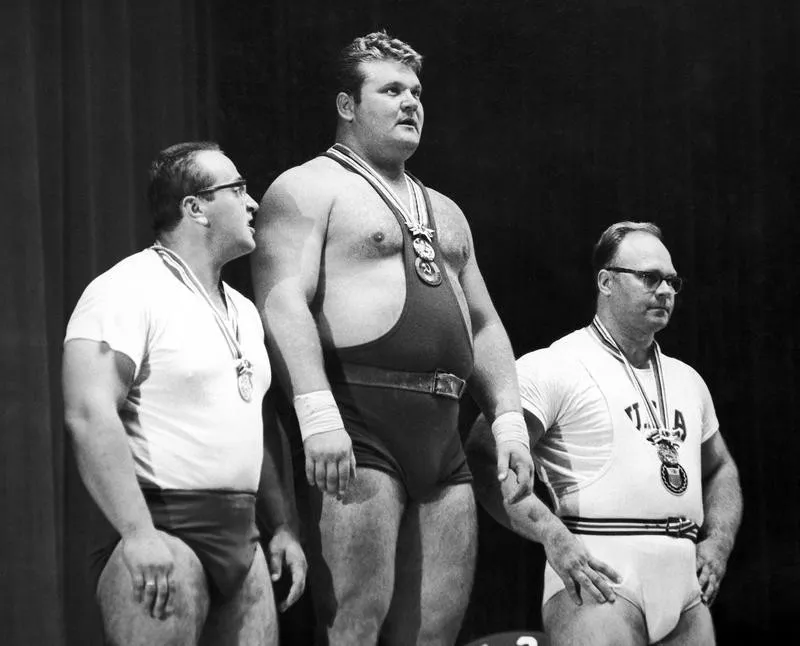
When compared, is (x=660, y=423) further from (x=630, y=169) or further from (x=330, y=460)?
(x=630, y=169)

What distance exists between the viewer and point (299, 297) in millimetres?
2971

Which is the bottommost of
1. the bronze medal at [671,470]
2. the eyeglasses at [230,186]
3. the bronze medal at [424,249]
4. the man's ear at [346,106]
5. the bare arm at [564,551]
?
the bare arm at [564,551]

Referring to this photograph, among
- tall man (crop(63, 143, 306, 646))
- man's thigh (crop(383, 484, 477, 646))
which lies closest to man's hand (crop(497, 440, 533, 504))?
man's thigh (crop(383, 484, 477, 646))

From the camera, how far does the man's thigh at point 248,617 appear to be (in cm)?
266

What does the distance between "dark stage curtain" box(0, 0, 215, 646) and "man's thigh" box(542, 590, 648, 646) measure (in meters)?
1.21

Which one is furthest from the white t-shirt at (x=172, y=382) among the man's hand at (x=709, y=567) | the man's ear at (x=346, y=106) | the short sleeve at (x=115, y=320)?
the man's hand at (x=709, y=567)

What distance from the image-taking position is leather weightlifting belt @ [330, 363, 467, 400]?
305 cm

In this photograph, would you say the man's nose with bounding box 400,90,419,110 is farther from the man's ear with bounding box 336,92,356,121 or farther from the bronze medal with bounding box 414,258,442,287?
the bronze medal with bounding box 414,258,442,287

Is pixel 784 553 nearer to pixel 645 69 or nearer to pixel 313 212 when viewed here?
pixel 645 69

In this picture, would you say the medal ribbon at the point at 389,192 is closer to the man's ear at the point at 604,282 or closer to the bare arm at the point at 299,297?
the bare arm at the point at 299,297

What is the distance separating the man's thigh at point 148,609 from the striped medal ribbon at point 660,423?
148cm

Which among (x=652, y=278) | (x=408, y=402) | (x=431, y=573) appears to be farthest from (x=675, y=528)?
(x=408, y=402)

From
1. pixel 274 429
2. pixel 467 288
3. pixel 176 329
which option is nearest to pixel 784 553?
pixel 467 288

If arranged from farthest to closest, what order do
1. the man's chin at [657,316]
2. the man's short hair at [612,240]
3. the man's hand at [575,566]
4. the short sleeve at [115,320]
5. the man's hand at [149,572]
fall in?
1. the man's short hair at [612,240]
2. the man's chin at [657,316]
3. the man's hand at [575,566]
4. the short sleeve at [115,320]
5. the man's hand at [149,572]
